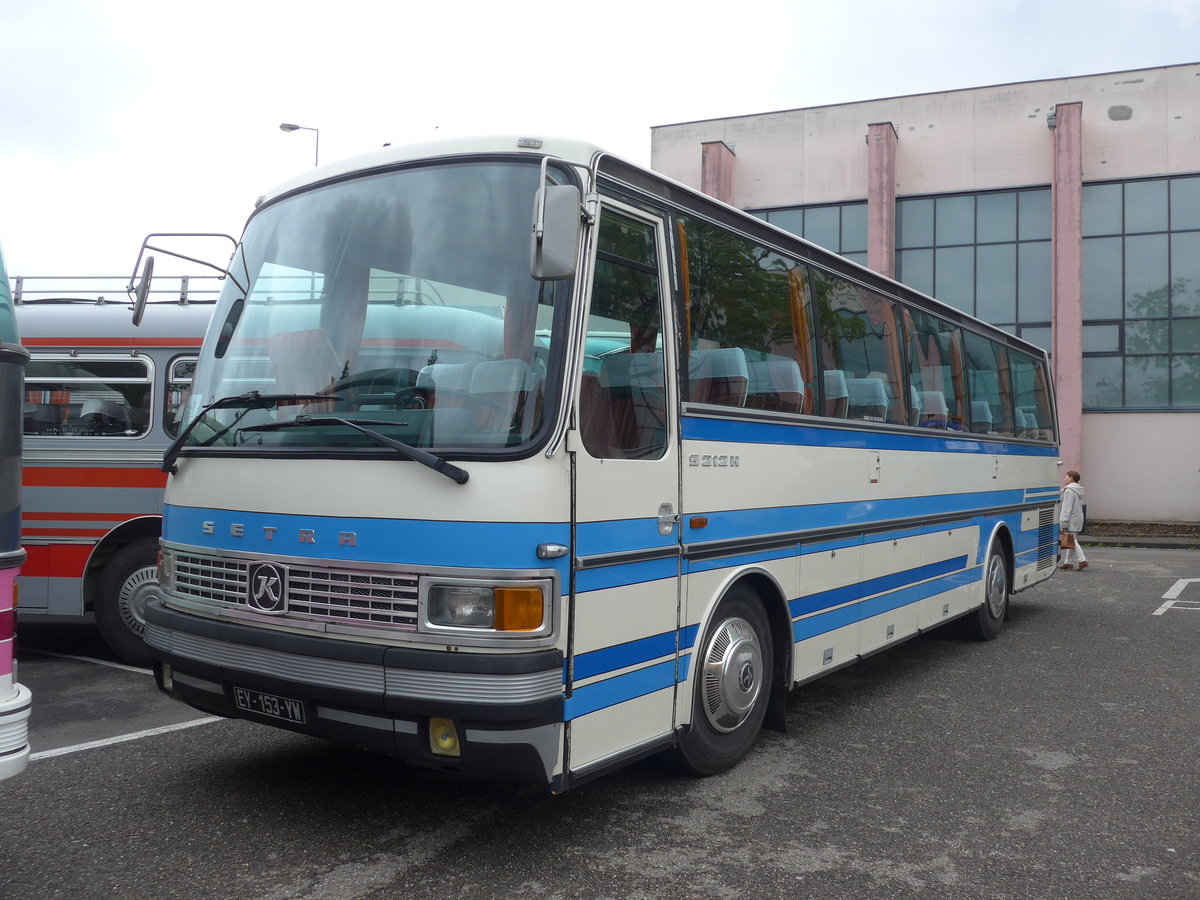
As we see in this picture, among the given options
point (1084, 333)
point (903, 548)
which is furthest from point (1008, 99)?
point (903, 548)

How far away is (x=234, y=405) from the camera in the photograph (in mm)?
4672

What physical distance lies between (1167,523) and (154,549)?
26918mm

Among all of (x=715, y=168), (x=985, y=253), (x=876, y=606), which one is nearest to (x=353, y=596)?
(x=876, y=606)

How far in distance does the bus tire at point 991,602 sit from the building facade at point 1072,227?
761 inches

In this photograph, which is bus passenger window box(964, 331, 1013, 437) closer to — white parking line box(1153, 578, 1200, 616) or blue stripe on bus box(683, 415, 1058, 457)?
blue stripe on bus box(683, 415, 1058, 457)

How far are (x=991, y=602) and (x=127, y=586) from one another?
24.6 feet

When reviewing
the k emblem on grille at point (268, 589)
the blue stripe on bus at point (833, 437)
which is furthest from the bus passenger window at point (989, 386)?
the k emblem on grille at point (268, 589)

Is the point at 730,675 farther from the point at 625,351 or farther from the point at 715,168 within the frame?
the point at 715,168

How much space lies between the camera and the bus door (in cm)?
421

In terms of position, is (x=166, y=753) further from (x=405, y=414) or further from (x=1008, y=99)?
(x=1008, y=99)

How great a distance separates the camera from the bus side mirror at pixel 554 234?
3941mm

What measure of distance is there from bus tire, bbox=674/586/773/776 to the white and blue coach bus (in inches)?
0.8

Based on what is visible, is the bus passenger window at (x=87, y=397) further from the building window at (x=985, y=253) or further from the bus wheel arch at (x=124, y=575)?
the building window at (x=985, y=253)

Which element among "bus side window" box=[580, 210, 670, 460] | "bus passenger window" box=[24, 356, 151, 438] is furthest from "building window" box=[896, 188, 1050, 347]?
"bus side window" box=[580, 210, 670, 460]
